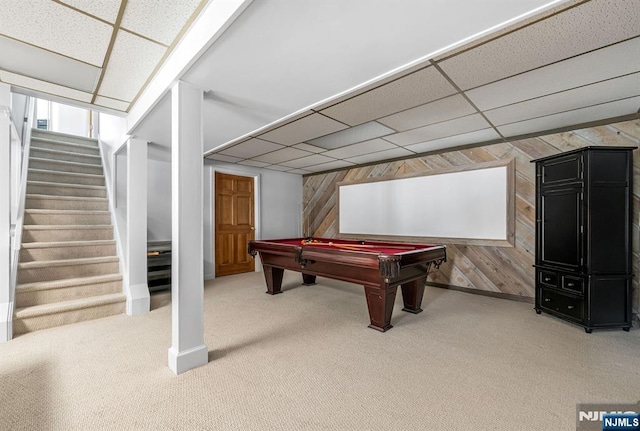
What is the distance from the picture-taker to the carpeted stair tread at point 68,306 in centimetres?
275

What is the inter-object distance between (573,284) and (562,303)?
0.81ft

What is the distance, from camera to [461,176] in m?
4.38

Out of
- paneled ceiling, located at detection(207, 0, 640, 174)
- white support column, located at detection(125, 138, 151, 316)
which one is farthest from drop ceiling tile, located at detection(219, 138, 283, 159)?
white support column, located at detection(125, 138, 151, 316)

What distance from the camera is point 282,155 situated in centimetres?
489

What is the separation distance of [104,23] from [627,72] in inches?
144

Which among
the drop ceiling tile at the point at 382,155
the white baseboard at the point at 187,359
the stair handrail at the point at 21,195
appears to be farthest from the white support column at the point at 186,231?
the drop ceiling tile at the point at 382,155

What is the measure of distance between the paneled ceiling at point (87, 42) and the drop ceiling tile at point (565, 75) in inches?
91.9

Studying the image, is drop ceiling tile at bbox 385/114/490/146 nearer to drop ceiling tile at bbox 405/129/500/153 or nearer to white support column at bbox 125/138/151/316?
drop ceiling tile at bbox 405/129/500/153

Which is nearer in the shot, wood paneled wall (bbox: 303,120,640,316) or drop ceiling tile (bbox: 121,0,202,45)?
drop ceiling tile (bbox: 121,0,202,45)

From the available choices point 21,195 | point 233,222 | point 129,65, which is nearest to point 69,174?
point 21,195

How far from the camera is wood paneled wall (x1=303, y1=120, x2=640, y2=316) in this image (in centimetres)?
314

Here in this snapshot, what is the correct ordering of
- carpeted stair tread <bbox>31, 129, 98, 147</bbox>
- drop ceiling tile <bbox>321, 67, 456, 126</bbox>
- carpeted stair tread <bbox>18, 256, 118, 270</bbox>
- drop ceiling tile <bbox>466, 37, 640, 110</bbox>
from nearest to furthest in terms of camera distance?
drop ceiling tile <bbox>466, 37, 640, 110</bbox>, drop ceiling tile <bbox>321, 67, 456, 126</bbox>, carpeted stair tread <bbox>18, 256, 118, 270</bbox>, carpeted stair tread <bbox>31, 129, 98, 147</bbox>

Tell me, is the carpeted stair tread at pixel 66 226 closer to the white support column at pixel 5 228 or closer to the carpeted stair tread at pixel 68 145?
the white support column at pixel 5 228

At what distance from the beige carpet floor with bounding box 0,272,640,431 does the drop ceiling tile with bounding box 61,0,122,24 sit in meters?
2.28
